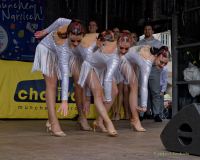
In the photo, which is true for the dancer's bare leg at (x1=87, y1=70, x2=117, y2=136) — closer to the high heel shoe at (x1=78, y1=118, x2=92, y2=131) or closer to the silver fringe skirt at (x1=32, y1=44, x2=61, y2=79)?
the silver fringe skirt at (x1=32, y1=44, x2=61, y2=79)

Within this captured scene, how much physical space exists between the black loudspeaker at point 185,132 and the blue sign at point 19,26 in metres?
5.22

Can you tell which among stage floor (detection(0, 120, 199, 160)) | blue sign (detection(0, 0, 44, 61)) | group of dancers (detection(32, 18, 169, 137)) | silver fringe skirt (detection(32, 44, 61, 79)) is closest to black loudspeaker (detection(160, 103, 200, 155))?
stage floor (detection(0, 120, 199, 160))

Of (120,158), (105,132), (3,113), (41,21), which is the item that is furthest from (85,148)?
(41,21)

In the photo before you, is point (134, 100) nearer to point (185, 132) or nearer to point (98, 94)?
point (98, 94)

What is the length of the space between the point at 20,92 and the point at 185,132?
4723mm

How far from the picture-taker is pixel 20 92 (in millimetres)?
8086

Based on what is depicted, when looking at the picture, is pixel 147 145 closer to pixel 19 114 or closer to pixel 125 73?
pixel 125 73

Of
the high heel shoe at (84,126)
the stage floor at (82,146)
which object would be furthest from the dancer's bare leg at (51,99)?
the high heel shoe at (84,126)

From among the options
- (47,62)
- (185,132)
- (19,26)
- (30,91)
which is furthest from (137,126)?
(19,26)

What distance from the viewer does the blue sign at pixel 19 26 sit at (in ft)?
28.6

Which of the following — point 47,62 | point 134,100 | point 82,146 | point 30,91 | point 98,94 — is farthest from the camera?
point 30,91

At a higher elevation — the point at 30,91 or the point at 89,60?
the point at 89,60

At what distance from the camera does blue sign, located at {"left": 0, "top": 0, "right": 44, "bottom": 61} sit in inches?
344

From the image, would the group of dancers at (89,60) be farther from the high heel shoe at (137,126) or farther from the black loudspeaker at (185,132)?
the black loudspeaker at (185,132)
